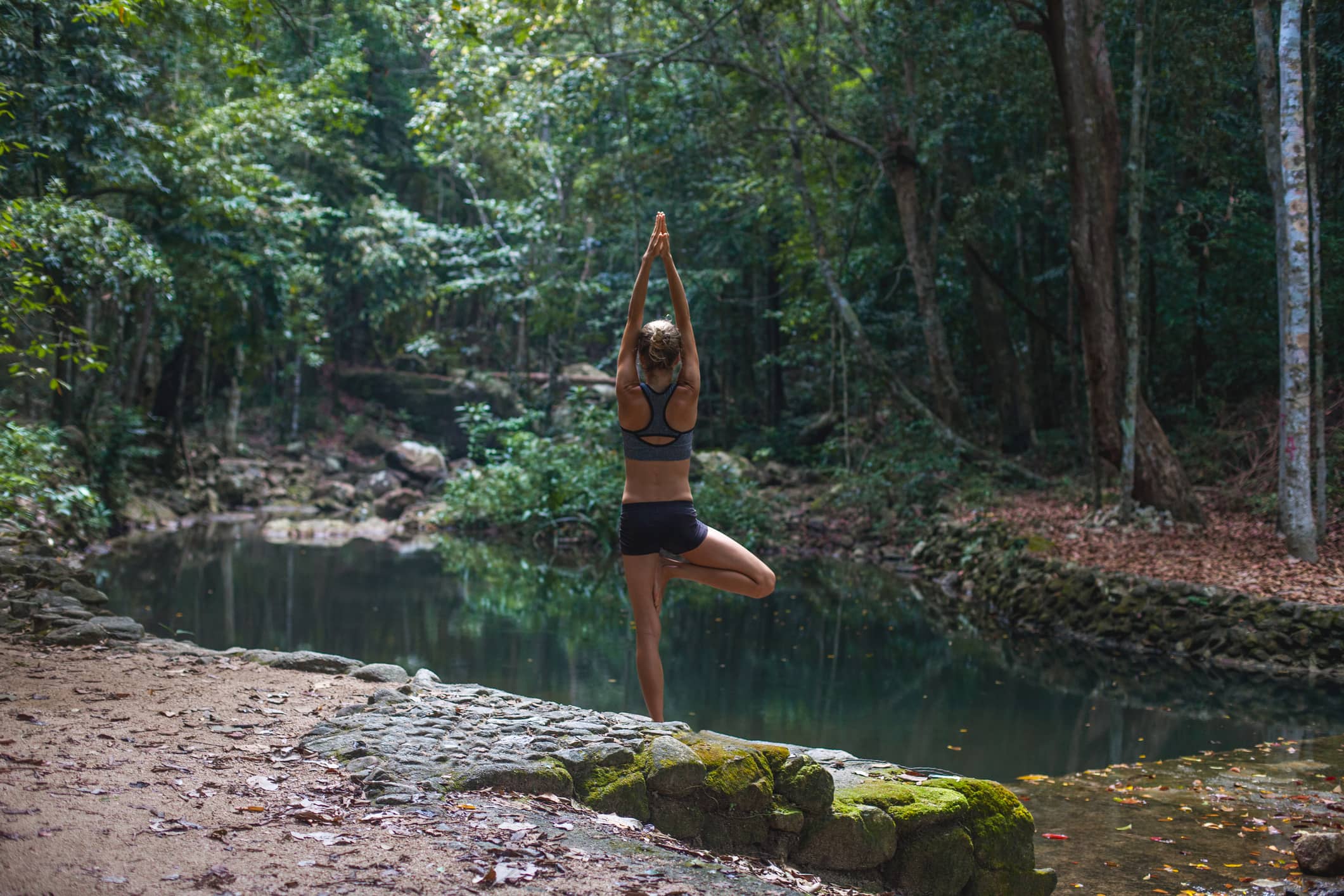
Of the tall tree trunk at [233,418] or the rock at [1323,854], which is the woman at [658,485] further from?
the tall tree trunk at [233,418]

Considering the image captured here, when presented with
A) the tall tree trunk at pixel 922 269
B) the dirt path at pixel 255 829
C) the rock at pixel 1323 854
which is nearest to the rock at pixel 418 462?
the tall tree trunk at pixel 922 269

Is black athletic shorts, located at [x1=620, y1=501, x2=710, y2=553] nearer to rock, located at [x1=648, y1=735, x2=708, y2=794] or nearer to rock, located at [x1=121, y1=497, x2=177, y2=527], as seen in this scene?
rock, located at [x1=648, y1=735, x2=708, y2=794]

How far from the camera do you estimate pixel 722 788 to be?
4.10 meters

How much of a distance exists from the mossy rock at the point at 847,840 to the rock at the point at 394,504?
19126mm

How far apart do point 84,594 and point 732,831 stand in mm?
6574

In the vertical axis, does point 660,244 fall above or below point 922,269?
below

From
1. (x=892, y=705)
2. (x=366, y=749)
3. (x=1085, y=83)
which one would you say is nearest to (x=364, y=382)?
(x=1085, y=83)

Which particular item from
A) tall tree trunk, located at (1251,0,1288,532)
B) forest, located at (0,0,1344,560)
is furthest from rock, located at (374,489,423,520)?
tall tree trunk, located at (1251,0,1288,532)

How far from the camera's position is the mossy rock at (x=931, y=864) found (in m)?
4.34

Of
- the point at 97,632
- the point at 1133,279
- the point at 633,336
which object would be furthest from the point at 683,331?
the point at 1133,279

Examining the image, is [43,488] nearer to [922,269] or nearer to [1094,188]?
[922,269]

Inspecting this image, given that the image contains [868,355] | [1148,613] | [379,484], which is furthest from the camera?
[379,484]

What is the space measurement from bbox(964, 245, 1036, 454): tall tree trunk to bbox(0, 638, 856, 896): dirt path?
17216 mm

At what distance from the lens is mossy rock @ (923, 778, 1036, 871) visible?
4523mm
